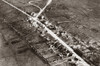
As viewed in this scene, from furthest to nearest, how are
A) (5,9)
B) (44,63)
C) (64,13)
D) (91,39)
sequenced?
(5,9), (64,13), (91,39), (44,63)

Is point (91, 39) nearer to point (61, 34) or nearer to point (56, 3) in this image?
point (61, 34)

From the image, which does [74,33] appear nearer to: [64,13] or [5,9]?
[64,13]

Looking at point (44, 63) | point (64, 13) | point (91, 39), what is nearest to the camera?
point (44, 63)

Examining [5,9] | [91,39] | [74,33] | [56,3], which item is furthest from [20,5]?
[91,39]

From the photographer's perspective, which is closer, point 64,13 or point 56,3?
point 64,13

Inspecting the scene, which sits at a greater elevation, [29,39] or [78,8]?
[78,8]

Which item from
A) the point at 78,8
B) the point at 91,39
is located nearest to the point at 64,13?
the point at 78,8
